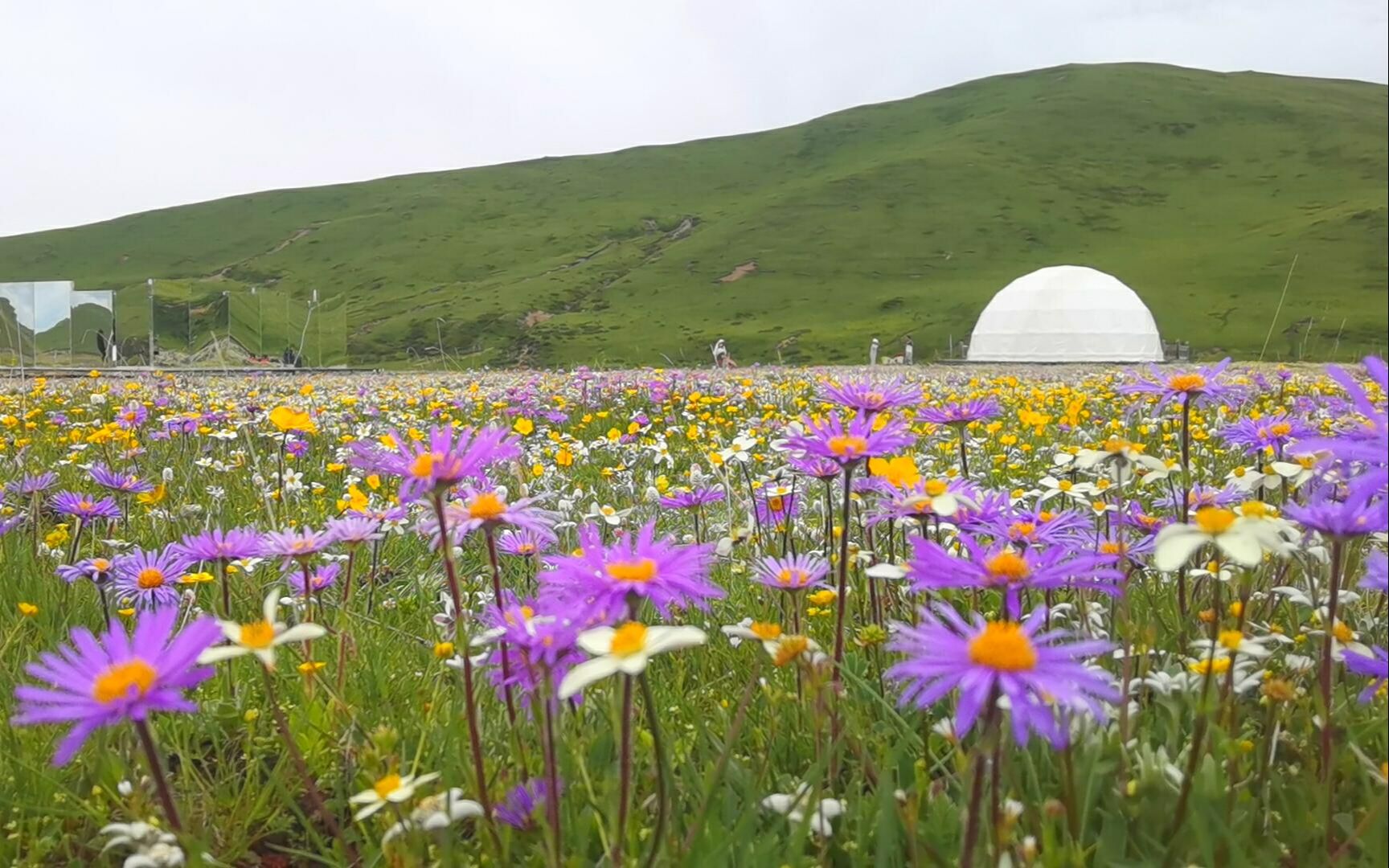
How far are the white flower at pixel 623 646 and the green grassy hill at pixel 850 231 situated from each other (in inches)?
2171

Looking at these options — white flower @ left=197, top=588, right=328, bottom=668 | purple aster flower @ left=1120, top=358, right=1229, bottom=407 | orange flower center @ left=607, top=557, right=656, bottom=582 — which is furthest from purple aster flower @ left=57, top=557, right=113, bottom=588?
purple aster flower @ left=1120, top=358, right=1229, bottom=407

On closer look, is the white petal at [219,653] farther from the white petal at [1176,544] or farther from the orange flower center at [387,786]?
the white petal at [1176,544]

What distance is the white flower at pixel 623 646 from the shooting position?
3.39 ft

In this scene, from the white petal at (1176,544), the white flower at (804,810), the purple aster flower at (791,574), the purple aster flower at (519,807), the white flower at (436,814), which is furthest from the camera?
the purple aster flower at (791,574)

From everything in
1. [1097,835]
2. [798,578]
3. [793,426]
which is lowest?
[1097,835]

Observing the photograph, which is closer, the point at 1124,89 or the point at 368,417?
the point at 368,417

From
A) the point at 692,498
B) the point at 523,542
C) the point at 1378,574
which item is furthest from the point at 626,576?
the point at 692,498

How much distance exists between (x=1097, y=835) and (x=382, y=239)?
138m

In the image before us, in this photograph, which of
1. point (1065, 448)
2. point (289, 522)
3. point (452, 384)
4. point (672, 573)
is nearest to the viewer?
point (672, 573)

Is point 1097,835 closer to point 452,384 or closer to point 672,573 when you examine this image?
point 672,573

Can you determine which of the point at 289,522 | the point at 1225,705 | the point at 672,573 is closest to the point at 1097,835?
the point at 1225,705

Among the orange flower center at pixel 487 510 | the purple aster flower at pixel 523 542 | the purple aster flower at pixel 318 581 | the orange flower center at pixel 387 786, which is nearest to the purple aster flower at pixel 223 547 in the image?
the purple aster flower at pixel 318 581

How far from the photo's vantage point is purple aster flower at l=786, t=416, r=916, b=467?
1.74 metres

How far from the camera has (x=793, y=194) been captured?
409 ft
